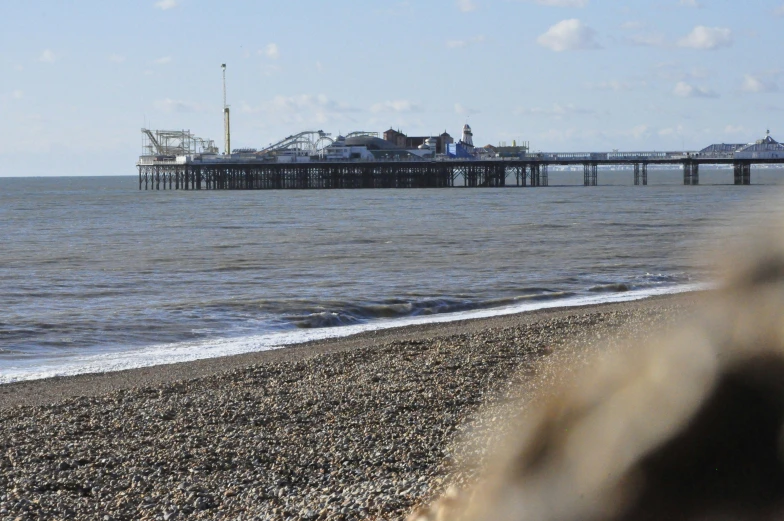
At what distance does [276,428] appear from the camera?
747 centimetres

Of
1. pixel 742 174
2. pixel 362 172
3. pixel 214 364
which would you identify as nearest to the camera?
pixel 214 364

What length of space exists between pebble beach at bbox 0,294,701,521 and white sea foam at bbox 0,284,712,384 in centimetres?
53

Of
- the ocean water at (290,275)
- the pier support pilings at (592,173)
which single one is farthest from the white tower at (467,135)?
the ocean water at (290,275)

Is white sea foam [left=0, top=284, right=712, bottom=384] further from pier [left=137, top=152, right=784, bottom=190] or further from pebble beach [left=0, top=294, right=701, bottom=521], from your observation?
pier [left=137, top=152, right=784, bottom=190]

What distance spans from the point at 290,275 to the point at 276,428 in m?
14.6

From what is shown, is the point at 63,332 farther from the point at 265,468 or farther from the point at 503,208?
the point at 503,208

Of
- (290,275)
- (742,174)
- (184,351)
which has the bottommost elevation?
(184,351)

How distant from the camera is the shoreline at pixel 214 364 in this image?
32.7 feet

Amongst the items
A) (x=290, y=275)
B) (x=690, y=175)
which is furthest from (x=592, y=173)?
(x=290, y=275)

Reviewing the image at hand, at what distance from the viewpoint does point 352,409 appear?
7957 millimetres

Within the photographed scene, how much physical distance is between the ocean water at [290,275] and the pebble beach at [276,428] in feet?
7.49

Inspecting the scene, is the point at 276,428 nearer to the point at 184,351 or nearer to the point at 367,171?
the point at 184,351

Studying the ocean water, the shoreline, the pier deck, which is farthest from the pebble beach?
the pier deck

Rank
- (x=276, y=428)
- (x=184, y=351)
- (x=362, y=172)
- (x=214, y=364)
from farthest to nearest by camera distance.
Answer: (x=362, y=172) < (x=184, y=351) < (x=214, y=364) < (x=276, y=428)
